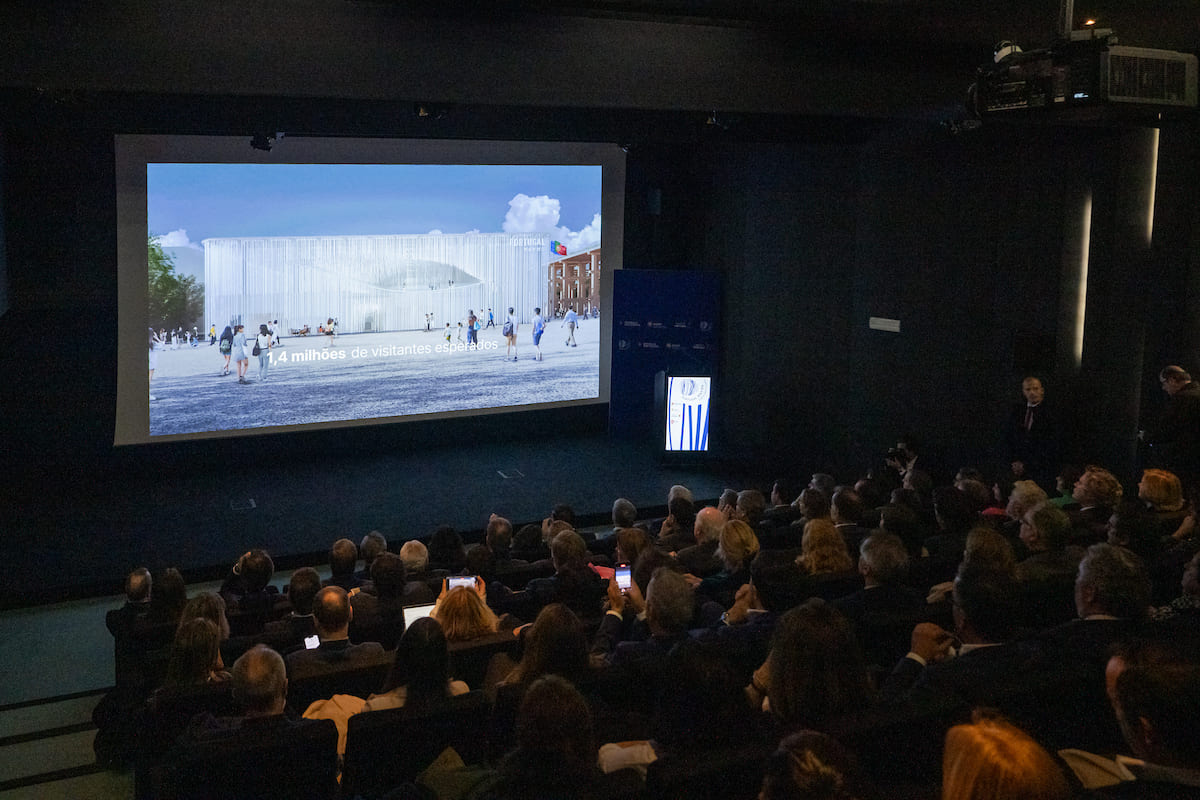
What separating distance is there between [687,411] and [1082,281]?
336 cm

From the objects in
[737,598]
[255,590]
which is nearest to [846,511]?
[737,598]

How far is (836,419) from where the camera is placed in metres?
9.03

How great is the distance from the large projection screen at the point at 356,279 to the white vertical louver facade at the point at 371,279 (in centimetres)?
1

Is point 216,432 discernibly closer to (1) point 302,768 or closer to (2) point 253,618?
(2) point 253,618

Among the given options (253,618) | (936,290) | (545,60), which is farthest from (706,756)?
(936,290)

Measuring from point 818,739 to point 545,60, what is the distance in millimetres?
4846

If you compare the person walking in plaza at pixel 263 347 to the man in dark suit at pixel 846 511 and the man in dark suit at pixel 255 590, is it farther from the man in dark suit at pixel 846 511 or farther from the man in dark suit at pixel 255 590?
the man in dark suit at pixel 846 511

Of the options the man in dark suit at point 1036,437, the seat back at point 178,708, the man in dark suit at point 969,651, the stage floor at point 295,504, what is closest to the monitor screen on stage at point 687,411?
the stage floor at point 295,504

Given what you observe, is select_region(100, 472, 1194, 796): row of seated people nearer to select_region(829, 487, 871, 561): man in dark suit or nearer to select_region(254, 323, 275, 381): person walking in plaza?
select_region(829, 487, 871, 561): man in dark suit

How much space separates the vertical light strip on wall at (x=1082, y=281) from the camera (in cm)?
701

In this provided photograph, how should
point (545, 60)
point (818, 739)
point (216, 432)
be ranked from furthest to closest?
point (216, 432)
point (545, 60)
point (818, 739)

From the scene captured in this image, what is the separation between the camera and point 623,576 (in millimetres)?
4488

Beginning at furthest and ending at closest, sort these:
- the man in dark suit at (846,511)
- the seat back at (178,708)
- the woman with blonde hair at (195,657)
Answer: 1. the man in dark suit at (846,511)
2. the woman with blonde hair at (195,657)
3. the seat back at (178,708)

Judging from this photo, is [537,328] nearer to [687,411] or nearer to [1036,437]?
[687,411]
